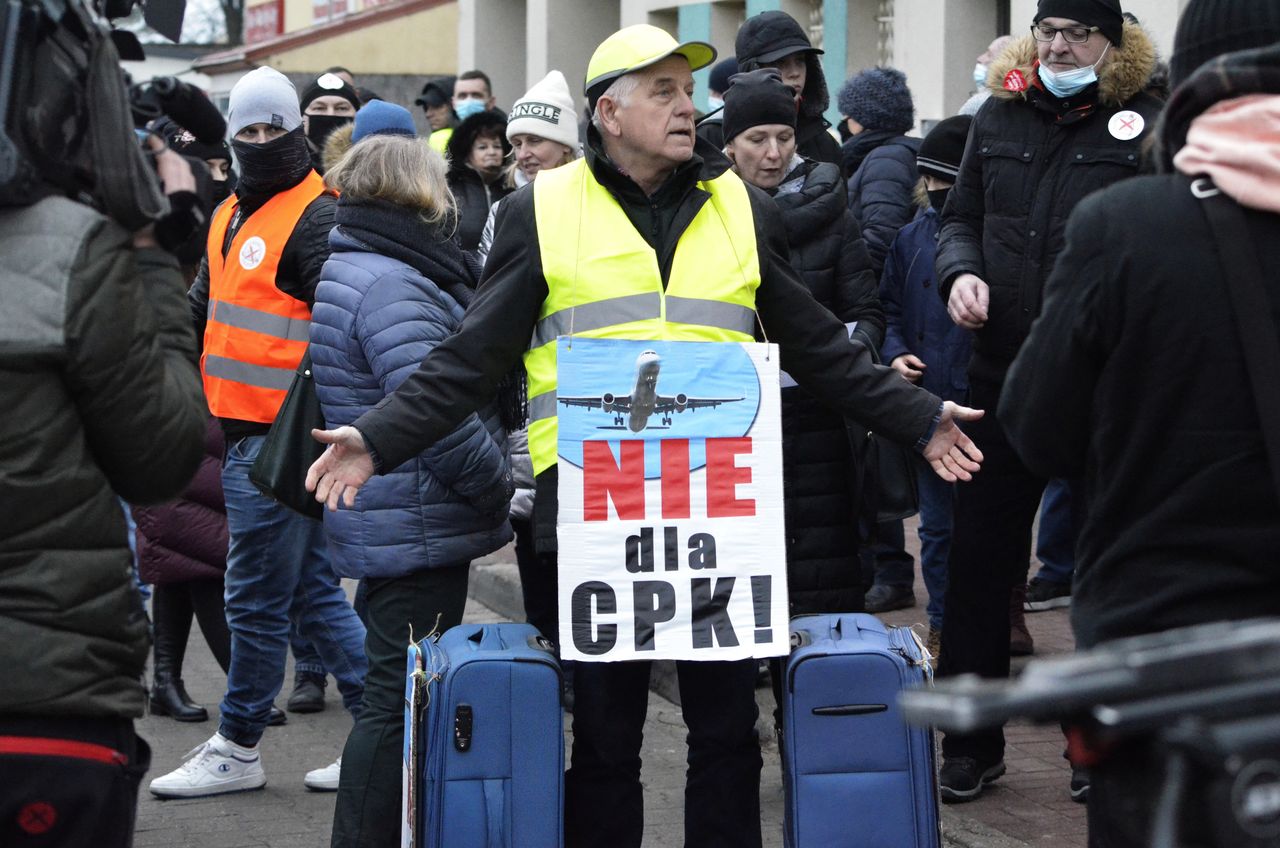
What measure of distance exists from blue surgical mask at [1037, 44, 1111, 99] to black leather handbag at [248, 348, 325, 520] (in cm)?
218

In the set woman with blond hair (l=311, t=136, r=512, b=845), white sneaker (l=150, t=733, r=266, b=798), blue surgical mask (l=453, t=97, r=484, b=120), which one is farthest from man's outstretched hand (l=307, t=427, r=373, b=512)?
blue surgical mask (l=453, t=97, r=484, b=120)

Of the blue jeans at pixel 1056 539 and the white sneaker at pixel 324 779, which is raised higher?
the blue jeans at pixel 1056 539

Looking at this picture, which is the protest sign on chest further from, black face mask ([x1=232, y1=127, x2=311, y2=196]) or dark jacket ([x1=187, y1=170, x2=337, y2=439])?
black face mask ([x1=232, y1=127, x2=311, y2=196])

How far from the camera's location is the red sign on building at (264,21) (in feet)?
112

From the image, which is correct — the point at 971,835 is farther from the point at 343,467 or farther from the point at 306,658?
the point at 306,658

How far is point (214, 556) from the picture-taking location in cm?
680

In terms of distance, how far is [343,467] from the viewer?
13.3 ft

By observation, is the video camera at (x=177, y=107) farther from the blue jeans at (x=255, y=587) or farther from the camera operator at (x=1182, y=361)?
the blue jeans at (x=255, y=587)

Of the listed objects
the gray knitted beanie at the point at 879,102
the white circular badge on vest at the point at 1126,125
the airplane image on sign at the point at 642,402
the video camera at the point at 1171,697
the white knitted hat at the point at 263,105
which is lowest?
the video camera at the point at 1171,697

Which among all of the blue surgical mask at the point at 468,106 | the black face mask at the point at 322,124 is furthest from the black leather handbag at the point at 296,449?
the blue surgical mask at the point at 468,106

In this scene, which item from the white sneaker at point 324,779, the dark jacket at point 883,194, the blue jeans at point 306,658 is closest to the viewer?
the white sneaker at point 324,779

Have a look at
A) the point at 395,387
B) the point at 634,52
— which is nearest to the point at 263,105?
the point at 395,387

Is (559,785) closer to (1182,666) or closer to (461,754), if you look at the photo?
(461,754)

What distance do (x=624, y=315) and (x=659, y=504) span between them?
431mm
